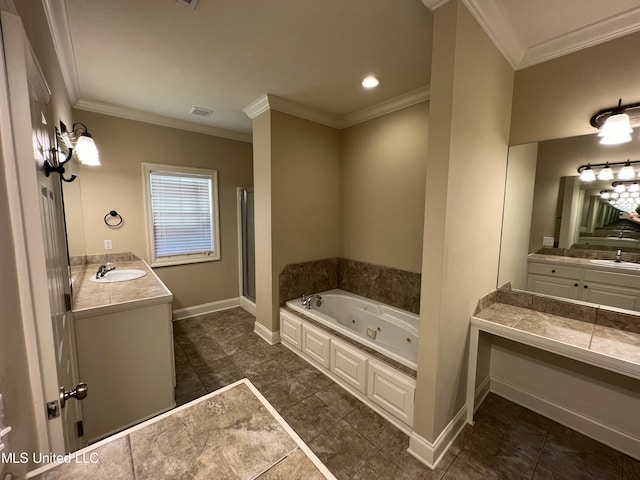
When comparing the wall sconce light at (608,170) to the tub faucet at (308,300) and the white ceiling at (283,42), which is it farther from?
the tub faucet at (308,300)

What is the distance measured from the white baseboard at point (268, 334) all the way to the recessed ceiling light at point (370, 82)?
109 inches

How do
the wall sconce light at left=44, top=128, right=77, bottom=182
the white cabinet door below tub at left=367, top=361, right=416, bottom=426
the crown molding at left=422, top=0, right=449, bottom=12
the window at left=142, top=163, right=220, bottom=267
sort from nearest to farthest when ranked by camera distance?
1. the wall sconce light at left=44, top=128, right=77, bottom=182
2. the crown molding at left=422, top=0, right=449, bottom=12
3. the white cabinet door below tub at left=367, top=361, right=416, bottom=426
4. the window at left=142, top=163, right=220, bottom=267

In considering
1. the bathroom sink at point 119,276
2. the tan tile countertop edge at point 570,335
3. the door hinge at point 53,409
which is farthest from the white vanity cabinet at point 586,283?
the bathroom sink at point 119,276

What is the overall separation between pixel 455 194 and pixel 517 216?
1064 millimetres

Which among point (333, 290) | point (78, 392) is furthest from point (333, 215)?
point (78, 392)

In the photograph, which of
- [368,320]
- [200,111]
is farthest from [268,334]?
[200,111]

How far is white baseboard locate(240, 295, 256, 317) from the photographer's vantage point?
3938 millimetres

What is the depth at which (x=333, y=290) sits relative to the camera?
11.5 feet

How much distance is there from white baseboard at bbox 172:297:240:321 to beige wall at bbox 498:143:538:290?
3588 millimetres

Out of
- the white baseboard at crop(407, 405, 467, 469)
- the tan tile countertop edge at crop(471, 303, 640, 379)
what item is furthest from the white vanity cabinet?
the white baseboard at crop(407, 405, 467, 469)

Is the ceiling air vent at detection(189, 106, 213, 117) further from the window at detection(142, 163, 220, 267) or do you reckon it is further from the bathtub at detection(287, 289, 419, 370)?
the bathtub at detection(287, 289, 419, 370)

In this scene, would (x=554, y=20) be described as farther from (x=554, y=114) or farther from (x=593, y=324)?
(x=593, y=324)

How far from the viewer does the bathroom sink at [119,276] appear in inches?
95.0

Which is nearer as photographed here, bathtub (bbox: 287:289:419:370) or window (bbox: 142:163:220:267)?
bathtub (bbox: 287:289:419:370)
